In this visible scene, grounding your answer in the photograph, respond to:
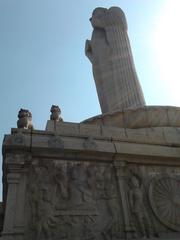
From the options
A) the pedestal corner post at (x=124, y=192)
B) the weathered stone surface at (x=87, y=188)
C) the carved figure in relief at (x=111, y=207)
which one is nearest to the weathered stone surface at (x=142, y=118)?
the weathered stone surface at (x=87, y=188)

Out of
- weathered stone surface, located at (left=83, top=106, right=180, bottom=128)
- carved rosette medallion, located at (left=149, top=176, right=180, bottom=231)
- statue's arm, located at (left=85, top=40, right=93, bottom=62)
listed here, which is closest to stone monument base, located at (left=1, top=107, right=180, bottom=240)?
carved rosette medallion, located at (left=149, top=176, right=180, bottom=231)

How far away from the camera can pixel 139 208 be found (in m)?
7.61

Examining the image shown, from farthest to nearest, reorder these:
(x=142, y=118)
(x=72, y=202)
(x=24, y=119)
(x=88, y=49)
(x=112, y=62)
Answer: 1. (x=88, y=49)
2. (x=112, y=62)
3. (x=142, y=118)
4. (x=24, y=119)
5. (x=72, y=202)

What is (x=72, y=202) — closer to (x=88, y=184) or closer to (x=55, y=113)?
(x=88, y=184)

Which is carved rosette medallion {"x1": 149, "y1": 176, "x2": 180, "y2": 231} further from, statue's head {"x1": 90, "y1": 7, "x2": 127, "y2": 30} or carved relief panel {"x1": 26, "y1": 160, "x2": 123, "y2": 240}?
statue's head {"x1": 90, "y1": 7, "x2": 127, "y2": 30}

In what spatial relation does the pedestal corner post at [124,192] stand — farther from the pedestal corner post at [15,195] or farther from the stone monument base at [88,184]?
the pedestal corner post at [15,195]

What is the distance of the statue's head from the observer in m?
16.9

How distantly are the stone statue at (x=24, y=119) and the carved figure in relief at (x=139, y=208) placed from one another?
3094 mm

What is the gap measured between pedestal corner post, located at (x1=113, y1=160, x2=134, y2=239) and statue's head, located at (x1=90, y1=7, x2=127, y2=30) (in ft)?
35.4

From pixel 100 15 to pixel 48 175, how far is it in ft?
40.4

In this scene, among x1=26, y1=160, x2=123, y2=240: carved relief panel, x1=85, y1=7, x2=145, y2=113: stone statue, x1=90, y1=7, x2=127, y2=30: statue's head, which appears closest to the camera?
x1=26, y1=160, x2=123, y2=240: carved relief panel

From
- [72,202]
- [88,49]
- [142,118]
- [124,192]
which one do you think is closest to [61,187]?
[72,202]

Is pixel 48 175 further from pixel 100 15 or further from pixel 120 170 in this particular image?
pixel 100 15

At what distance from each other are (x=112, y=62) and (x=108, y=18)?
115 inches
